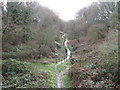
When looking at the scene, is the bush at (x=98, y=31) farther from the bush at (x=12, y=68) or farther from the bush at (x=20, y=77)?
the bush at (x=12, y=68)

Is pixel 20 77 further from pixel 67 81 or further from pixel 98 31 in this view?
pixel 98 31

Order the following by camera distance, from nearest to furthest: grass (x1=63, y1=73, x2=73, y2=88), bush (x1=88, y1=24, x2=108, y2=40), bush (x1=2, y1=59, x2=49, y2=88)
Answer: bush (x1=2, y1=59, x2=49, y2=88), grass (x1=63, y1=73, x2=73, y2=88), bush (x1=88, y1=24, x2=108, y2=40)

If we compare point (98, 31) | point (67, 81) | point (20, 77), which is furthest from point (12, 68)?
point (98, 31)

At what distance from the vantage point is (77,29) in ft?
70.0

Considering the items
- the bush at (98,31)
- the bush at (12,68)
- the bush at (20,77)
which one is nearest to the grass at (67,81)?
the bush at (20,77)

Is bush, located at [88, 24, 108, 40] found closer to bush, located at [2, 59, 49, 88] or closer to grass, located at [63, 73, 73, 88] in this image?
grass, located at [63, 73, 73, 88]

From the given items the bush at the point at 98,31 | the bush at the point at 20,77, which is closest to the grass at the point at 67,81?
the bush at the point at 20,77

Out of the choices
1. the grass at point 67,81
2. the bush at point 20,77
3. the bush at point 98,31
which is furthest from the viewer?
the bush at point 98,31

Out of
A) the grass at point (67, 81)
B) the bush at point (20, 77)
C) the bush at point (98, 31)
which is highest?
the bush at point (98, 31)

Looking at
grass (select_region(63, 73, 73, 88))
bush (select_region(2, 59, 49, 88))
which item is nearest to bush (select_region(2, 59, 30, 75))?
bush (select_region(2, 59, 49, 88))

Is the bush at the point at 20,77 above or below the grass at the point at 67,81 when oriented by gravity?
above

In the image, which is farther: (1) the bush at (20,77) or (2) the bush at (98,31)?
(2) the bush at (98,31)

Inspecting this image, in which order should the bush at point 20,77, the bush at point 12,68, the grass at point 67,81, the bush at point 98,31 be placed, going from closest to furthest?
the bush at point 20,77, the grass at point 67,81, the bush at point 12,68, the bush at point 98,31

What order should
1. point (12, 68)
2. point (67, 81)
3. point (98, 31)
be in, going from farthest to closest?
point (98, 31), point (12, 68), point (67, 81)
